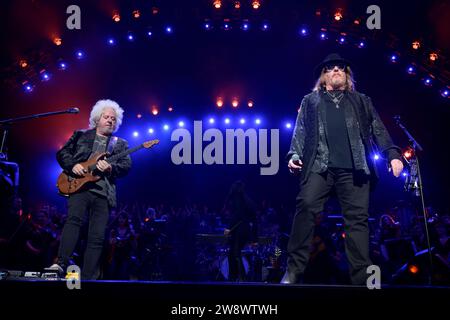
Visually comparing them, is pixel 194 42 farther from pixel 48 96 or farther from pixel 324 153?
pixel 324 153

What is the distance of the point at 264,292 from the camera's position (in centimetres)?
264

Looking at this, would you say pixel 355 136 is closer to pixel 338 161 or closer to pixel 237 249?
pixel 338 161

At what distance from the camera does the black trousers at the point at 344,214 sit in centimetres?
371

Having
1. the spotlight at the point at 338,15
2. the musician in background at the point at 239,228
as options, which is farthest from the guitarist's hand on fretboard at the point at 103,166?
the spotlight at the point at 338,15

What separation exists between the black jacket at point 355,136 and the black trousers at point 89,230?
2258 millimetres

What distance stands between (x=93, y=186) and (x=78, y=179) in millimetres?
190

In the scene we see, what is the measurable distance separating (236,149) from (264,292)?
10.9 m

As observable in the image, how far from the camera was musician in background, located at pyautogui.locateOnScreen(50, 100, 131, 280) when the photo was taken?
4.79m

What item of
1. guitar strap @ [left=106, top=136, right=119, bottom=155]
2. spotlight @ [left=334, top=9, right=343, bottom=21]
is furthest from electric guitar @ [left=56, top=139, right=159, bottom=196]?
spotlight @ [left=334, top=9, right=343, bottom=21]

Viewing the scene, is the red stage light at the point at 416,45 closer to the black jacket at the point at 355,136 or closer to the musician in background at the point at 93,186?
the black jacket at the point at 355,136
